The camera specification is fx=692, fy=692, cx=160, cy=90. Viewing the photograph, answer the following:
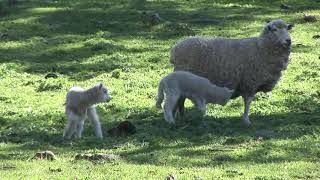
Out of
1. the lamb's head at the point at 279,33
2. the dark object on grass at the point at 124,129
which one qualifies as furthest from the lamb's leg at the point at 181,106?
the lamb's head at the point at 279,33

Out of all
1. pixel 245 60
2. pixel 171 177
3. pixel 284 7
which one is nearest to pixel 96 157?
pixel 171 177

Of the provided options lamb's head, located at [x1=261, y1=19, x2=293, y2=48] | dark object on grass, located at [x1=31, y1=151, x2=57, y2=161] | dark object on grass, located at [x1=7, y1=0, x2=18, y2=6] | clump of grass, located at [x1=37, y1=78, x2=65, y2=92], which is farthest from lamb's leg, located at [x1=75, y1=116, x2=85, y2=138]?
dark object on grass, located at [x1=7, y1=0, x2=18, y2=6]

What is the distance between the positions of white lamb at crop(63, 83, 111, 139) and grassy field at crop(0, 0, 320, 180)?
469 millimetres

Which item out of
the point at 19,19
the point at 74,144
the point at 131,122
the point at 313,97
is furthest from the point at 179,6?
the point at 74,144

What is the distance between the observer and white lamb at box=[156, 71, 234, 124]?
19844 millimetres

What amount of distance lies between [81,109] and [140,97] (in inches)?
235

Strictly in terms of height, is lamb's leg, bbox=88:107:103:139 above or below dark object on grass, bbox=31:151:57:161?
below

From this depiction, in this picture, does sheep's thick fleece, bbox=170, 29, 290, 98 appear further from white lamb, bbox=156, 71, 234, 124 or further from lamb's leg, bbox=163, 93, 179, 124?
lamb's leg, bbox=163, 93, 179, 124

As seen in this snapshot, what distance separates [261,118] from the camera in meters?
21.0

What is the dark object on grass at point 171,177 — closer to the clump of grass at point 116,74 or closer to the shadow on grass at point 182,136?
the shadow on grass at point 182,136

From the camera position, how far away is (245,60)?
2105 centimetres

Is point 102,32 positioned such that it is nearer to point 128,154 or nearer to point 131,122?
point 131,122

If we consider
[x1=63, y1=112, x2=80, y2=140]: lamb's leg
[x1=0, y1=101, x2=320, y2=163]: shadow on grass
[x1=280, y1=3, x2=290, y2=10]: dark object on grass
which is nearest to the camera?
[x1=0, y1=101, x2=320, y2=163]: shadow on grass

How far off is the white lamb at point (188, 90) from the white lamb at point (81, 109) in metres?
1.95
